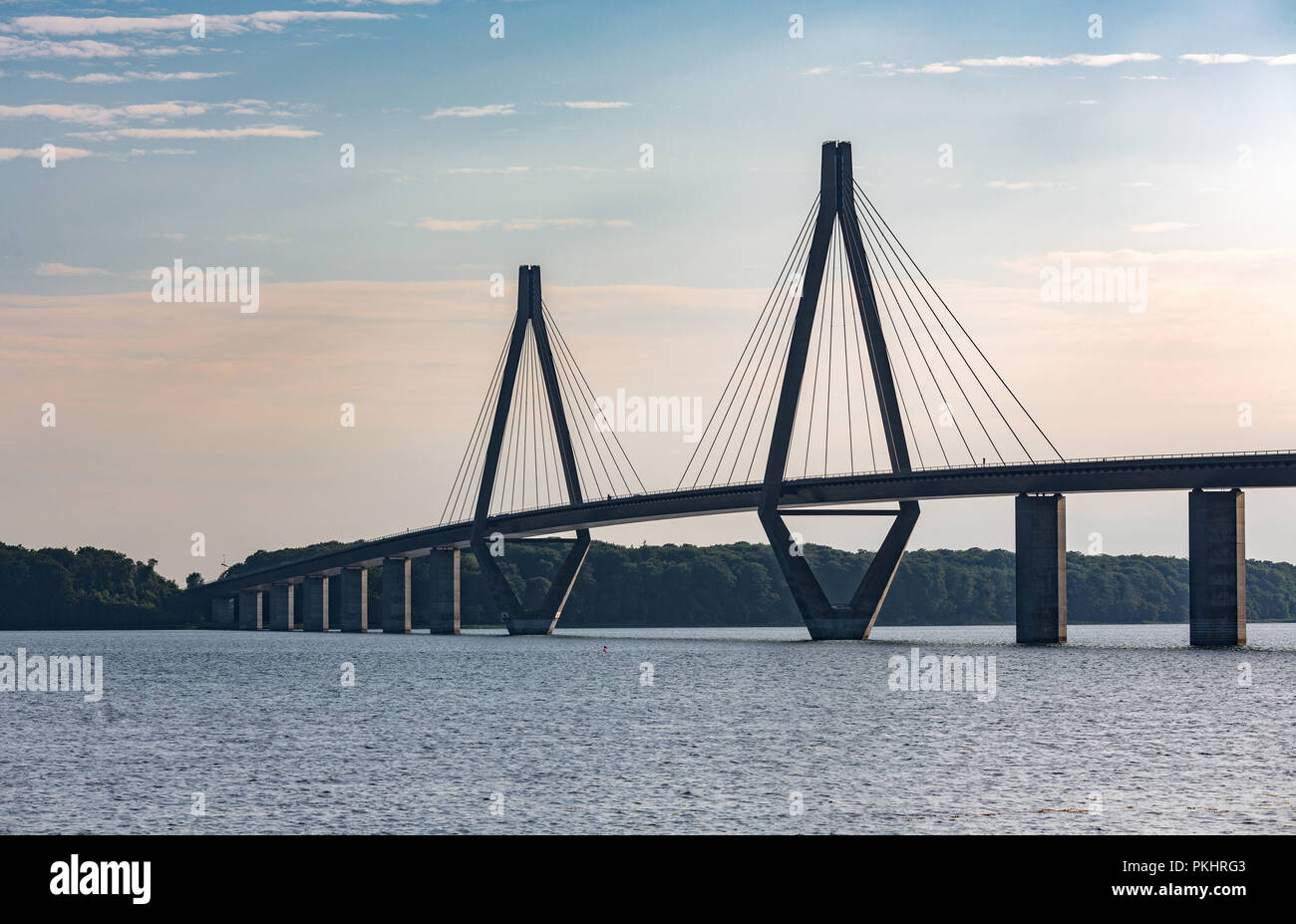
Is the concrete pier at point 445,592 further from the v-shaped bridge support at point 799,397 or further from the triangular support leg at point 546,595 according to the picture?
the v-shaped bridge support at point 799,397

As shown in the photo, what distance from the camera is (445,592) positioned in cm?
16175

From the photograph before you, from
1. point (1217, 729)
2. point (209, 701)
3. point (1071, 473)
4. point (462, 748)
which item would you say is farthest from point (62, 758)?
point (1071, 473)

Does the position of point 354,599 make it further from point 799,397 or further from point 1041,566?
point 1041,566

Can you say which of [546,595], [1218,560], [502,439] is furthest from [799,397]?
[546,595]

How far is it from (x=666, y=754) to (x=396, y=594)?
136454 mm

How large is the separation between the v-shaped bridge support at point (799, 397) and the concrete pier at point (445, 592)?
61.2 m

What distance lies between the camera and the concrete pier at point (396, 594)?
173000 millimetres

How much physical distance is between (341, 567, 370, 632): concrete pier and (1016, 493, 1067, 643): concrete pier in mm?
105806

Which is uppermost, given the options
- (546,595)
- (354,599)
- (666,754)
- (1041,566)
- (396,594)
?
(1041,566)

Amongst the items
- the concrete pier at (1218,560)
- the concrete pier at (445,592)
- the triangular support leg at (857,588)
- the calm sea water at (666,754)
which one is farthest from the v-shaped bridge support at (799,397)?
the concrete pier at (445,592)

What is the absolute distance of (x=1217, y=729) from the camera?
1921 inches

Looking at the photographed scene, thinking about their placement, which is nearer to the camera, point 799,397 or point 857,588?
point 799,397
